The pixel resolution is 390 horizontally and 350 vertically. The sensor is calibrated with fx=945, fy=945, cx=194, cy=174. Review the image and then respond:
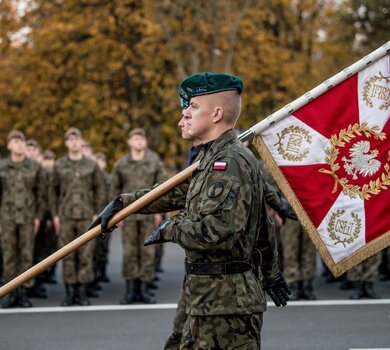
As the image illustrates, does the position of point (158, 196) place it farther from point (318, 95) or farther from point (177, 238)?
point (318, 95)

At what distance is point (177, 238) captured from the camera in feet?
15.1

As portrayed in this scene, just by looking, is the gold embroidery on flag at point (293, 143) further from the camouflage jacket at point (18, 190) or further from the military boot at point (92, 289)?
the military boot at point (92, 289)

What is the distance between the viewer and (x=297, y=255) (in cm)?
1121

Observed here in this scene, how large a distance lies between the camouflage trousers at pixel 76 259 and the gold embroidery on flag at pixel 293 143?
18.8ft

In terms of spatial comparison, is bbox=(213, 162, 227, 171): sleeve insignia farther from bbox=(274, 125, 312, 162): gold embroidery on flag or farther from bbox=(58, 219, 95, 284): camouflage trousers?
bbox=(58, 219, 95, 284): camouflage trousers

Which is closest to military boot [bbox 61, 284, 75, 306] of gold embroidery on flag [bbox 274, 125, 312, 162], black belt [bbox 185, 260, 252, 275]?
gold embroidery on flag [bbox 274, 125, 312, 162]

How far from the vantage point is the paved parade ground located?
843cm

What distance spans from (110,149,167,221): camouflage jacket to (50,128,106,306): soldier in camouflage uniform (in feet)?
0.95

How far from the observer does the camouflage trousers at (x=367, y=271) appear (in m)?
10.8

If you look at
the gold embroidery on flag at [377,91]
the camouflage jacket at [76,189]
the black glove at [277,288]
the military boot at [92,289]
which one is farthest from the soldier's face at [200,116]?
the military boot at [92,289]

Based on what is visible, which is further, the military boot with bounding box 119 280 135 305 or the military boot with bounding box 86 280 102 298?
the military boot with bounding box 86 280 102 298

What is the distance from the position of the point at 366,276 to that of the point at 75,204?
3500 millimetres

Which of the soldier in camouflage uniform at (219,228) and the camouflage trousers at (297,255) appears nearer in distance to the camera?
the soldier in camouflage uniform at (219,228)

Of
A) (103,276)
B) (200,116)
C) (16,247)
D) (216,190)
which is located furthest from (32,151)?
(216,190)
